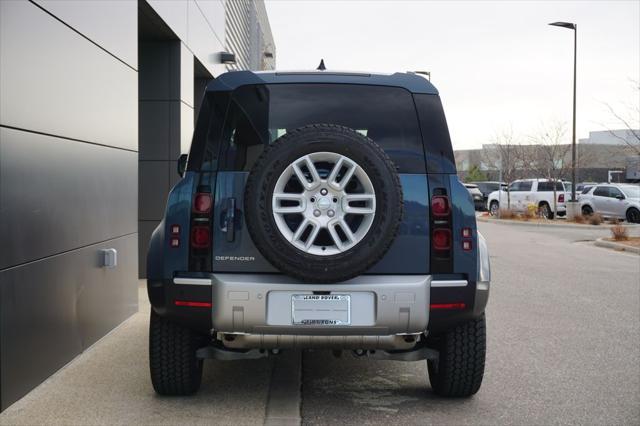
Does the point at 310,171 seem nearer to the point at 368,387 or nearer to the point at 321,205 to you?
the point at 321,205

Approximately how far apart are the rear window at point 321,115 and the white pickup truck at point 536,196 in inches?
1131

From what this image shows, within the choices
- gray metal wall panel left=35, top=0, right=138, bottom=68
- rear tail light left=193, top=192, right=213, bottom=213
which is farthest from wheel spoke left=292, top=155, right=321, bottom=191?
gray metal wall panel left=35, top=0, right=138, bottom=68

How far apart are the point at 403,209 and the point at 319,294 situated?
2.13 ft

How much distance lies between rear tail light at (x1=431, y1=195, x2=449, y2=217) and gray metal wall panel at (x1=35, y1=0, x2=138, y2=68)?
116 inches

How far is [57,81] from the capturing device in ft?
17.3

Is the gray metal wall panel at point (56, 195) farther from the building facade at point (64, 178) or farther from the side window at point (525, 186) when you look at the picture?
the side window at point (525, 186)

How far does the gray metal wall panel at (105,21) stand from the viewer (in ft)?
17.9

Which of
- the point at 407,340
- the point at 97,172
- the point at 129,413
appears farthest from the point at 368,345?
the point at 97,172

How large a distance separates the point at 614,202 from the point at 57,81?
27.6m

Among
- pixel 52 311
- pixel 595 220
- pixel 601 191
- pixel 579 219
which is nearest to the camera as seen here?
pixel 52 311

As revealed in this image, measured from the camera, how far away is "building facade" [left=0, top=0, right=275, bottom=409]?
4473 mm

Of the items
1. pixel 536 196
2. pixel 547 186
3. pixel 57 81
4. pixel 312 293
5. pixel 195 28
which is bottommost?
pixel 312 293

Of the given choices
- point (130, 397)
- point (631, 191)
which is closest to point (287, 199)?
point (130, 397)

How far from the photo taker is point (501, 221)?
29.6 metres
